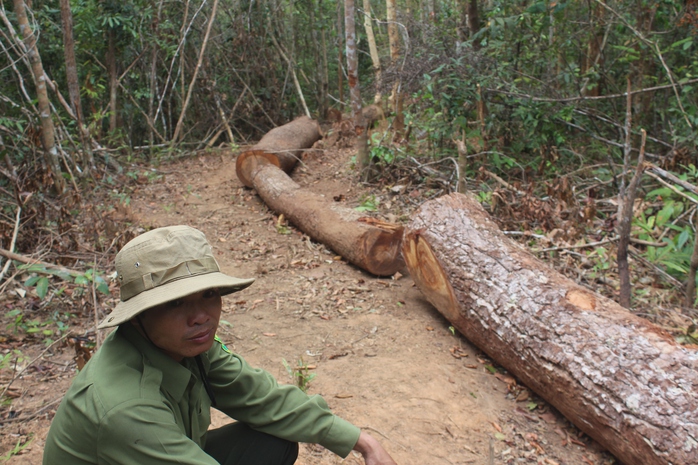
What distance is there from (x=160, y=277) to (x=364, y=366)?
2.34 m

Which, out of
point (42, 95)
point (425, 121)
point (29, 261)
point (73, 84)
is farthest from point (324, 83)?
point (29, 261)

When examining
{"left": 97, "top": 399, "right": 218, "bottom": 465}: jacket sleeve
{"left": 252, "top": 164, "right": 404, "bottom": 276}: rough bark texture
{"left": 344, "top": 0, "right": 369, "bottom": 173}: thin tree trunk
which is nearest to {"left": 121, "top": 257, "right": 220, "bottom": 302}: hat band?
{"left": 97, "top": 399, "right": 218, "bottom": 465}: jacket sleeve

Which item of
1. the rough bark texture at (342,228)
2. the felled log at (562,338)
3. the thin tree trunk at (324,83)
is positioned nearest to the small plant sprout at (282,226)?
the rough bark texture at (342,228)

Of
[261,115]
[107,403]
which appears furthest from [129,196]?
[107,403]

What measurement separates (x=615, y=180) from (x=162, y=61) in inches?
311

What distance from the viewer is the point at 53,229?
5.20m

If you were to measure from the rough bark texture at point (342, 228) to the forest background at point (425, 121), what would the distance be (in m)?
1.17

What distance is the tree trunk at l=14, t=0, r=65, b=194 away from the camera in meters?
5.61

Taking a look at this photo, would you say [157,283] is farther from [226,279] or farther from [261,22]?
[261,22]

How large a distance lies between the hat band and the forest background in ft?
7.15

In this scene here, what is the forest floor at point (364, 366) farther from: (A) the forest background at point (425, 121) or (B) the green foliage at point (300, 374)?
(A) the forest background at point (425, 121)

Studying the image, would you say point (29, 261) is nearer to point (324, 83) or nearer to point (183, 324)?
point (183, 324)

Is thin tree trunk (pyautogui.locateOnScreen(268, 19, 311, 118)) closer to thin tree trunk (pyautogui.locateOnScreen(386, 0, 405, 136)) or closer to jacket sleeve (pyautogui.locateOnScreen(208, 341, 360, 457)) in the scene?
thin tree trunk (pyautogui.locateOnScreen(386, 0, 405, 136))

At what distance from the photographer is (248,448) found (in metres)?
2.09
